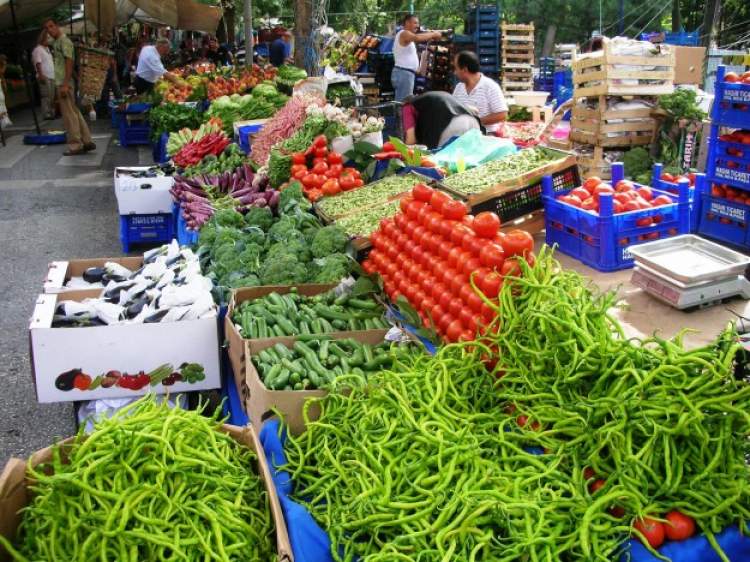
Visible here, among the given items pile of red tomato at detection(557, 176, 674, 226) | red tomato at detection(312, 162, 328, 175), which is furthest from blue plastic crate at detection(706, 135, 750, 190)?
red tomato at detection(312, 162, 328, 175)

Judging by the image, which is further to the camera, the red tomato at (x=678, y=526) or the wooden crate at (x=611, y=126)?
the wooden crate at (x=611, y=126)

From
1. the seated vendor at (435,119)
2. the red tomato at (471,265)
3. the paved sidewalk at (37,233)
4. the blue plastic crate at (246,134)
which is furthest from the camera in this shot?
the blue plastic crate at (246,134)

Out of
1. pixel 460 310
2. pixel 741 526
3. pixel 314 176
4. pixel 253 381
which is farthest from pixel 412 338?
pixel 314 176

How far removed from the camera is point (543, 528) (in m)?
2.06

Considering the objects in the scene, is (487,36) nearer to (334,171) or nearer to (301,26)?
(301,26)

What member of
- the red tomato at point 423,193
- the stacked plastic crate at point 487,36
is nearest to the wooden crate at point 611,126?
the red tomato at point 423,193

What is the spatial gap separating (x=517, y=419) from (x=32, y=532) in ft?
5.73

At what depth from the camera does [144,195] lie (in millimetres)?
7848

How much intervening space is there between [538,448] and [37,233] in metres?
7.92

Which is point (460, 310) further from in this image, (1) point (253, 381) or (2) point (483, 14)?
(2) point (483, 14)

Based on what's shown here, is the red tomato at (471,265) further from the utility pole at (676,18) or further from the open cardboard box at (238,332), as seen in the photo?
the utility pole at (676,18)

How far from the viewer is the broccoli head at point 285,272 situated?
4406mm

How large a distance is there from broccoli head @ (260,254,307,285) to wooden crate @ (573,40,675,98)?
4401 millimetres

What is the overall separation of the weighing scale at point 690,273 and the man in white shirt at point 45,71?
1768 centimetres
